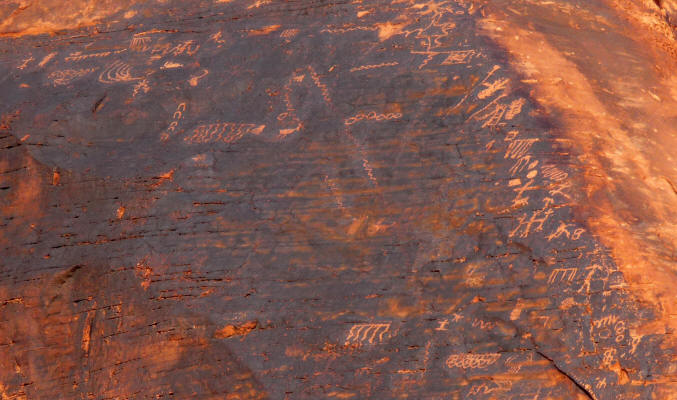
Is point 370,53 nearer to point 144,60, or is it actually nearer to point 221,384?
point 144,60

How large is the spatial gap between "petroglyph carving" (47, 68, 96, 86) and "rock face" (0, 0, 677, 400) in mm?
25

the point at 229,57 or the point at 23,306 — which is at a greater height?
the point at 229,57

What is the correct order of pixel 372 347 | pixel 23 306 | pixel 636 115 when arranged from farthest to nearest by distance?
pixel 636 115, pixel 23 306, pixel 372 347

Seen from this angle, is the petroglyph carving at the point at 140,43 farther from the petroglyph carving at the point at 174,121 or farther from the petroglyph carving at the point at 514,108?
the petroglyph carving at the point at 514,108

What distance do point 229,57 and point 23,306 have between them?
1952mm

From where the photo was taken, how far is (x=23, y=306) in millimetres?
2992

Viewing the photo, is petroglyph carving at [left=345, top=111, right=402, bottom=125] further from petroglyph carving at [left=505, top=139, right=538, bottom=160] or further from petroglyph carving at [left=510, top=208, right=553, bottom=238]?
petroglyph carving at [left=510, top=208, right=553, bottom=238]

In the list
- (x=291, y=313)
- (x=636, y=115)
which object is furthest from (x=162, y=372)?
(x=636, y=115)

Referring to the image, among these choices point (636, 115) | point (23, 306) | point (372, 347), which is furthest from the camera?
point (636, 115)

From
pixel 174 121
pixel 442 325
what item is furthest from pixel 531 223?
pixel 174 121

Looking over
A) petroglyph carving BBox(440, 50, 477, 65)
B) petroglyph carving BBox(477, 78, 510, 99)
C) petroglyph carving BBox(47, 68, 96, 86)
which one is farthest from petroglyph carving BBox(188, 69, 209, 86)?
petroglyph carving BBox(477, 78, 510, 99)

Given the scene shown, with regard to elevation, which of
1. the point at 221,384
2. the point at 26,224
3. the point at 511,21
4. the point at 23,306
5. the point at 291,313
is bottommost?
the point at 221,384

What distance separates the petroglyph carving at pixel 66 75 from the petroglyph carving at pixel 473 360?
2.89m

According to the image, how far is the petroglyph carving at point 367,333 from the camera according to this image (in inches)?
110
